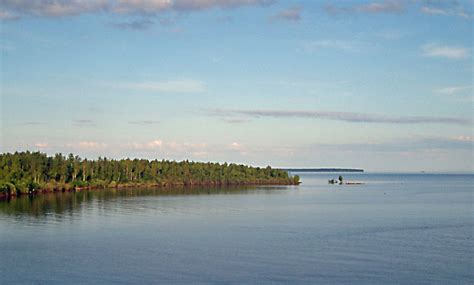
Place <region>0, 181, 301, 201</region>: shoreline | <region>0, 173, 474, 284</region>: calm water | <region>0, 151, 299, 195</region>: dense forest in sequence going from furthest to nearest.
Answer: <region>0, 151, 299, 195</region>: dense forest
<region>0, 181, 301, 201</region>: shoreline
<region>0, 173, 474, 284</region>: calm water

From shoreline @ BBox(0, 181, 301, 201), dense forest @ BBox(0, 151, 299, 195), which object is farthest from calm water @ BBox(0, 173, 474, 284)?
dense forest @ BBox(0, 151, 299, 195)

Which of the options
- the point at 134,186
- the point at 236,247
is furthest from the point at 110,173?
the point at 236,247

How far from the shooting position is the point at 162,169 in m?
148

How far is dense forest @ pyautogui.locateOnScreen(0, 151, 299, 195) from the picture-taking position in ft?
330

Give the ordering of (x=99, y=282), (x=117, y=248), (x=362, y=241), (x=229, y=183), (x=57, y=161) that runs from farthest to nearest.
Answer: (x=229, y=183) → (x=57, y=161) → (x=362, y=241) → (x=117, y=248) → (x=99, y=282)

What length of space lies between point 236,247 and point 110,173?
96.3m

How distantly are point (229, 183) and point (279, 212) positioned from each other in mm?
94300

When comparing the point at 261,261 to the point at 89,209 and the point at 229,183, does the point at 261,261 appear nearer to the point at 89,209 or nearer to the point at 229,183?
the point at 89,209

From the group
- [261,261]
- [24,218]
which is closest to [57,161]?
[24,218]

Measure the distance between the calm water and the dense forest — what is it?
40.7 metres

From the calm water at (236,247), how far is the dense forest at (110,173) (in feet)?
133

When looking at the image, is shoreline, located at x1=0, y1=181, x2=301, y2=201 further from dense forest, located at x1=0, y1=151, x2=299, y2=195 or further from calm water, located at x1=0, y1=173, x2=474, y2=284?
calm water, located at x1=0, y1=173, x2=474, y2=284

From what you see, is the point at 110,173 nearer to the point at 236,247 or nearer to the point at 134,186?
the point at 134,186

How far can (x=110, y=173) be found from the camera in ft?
→ 427
